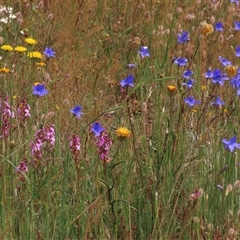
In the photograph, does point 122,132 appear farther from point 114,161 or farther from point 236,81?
point 236,81

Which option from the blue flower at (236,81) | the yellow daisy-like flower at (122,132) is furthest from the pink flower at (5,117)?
the blue flower at (236,81)

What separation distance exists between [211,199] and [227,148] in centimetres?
18

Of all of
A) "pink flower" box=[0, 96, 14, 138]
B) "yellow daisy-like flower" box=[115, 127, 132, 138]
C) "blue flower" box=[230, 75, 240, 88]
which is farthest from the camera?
"blue flower" box=[230, 75, 240, 88]

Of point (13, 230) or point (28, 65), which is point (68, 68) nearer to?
point (28, 65)

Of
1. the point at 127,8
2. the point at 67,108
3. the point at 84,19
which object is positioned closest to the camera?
the point at 67,108

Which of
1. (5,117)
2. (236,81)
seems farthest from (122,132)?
(236,81)

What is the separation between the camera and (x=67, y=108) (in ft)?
9.70

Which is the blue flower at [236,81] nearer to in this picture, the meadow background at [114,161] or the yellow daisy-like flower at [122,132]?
the meadow background at [114,161]

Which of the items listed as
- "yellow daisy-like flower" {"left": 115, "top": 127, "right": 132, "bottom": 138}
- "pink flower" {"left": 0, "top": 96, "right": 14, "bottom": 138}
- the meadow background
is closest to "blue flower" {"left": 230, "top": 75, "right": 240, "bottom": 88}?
the meadow background

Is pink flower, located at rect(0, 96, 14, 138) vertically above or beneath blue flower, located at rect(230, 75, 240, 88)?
beneath

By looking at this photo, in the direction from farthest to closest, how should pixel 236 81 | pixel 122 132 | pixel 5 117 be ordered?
pixel 236 81
pixel 5 117
pixel 122 132

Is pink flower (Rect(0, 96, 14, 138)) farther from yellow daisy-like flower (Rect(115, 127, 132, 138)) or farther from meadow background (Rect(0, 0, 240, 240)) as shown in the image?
yellow daisy-like flower (Rect(115, 127, 132, 138))

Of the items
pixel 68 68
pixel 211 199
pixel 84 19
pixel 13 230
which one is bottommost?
pixel 13 230

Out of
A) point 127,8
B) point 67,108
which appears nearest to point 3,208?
point 67,108
